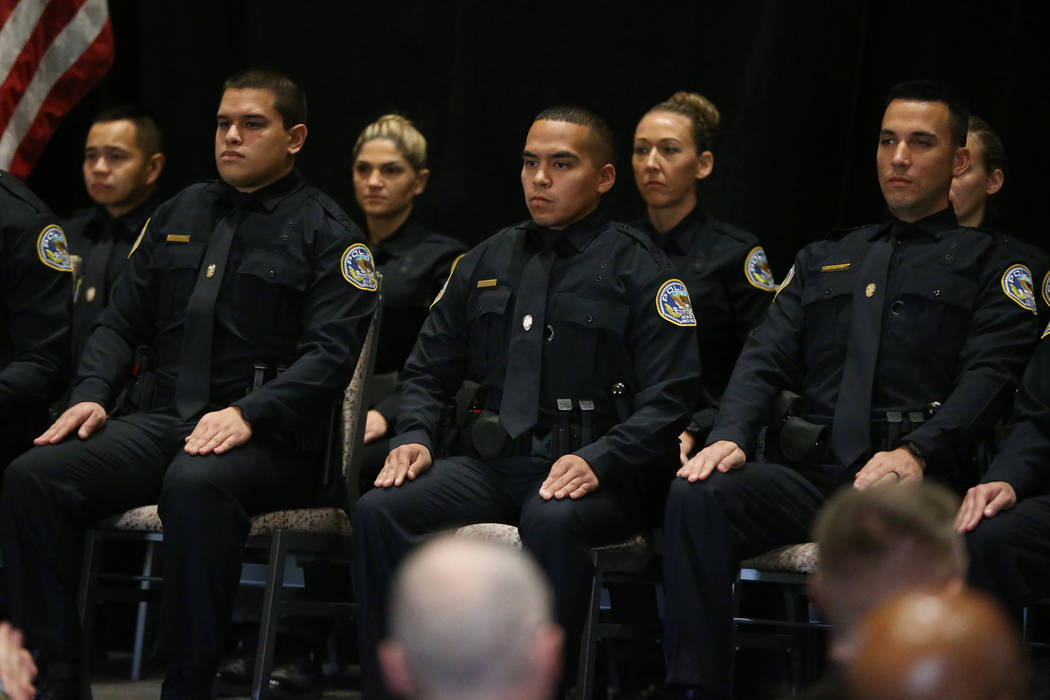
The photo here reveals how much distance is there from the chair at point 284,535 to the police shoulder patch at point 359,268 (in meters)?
0.09

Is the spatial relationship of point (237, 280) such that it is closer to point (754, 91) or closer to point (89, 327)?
point (89, 327)

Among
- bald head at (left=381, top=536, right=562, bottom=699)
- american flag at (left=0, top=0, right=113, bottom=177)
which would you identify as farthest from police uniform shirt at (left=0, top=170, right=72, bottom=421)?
bald head at (left=381, top=536, right=562, bottom=699)

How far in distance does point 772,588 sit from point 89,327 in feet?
8.09

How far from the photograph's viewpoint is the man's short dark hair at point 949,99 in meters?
3.91

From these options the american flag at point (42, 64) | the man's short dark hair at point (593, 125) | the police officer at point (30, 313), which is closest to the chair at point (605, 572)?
the man's short dark hair at point (593, 125)

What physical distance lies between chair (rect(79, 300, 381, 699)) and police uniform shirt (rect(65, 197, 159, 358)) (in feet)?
3.68

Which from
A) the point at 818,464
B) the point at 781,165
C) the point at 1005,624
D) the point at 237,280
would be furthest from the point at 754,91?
the point at 1005,624

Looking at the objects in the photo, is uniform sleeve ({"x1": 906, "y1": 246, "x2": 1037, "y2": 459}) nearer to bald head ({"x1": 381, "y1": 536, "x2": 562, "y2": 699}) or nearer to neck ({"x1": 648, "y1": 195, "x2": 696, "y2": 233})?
neck ({"x1": 648, "y1": 195, "x2": 696, "y2": 233})

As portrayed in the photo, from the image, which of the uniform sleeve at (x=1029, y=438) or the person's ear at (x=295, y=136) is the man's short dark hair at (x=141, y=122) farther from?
the uniform sleeve at (x=1029, y=438)

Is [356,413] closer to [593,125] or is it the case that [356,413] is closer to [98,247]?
[593,125]

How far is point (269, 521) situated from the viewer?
12.1 feet

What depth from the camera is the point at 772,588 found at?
4516mm

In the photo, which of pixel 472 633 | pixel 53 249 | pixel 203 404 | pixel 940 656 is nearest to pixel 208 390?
pixel 203 404

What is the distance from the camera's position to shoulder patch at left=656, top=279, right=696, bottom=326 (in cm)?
385
